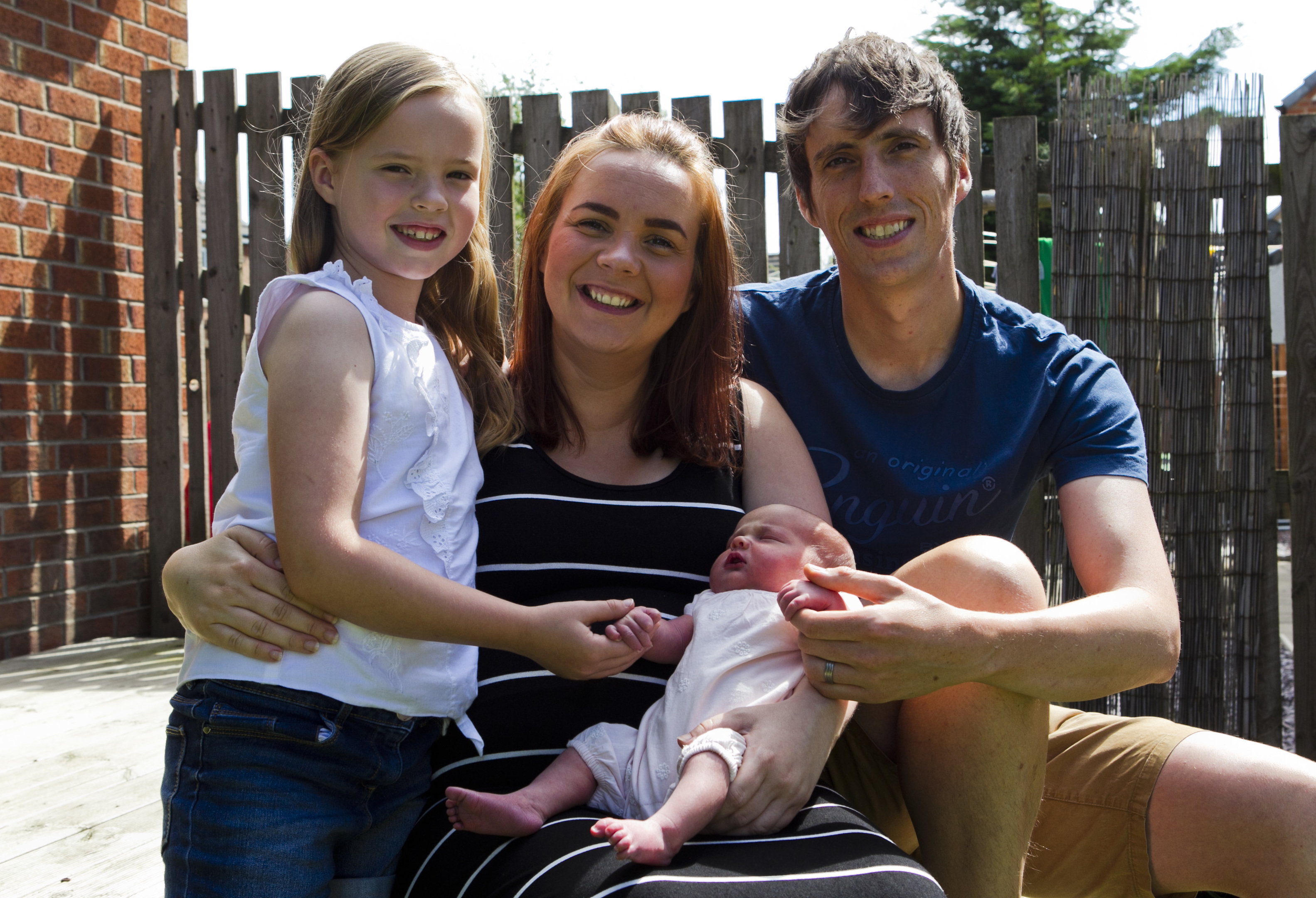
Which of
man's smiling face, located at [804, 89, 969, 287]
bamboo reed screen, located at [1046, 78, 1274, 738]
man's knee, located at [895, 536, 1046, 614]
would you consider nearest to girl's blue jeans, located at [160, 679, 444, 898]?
man's knee, located at [895, 536, 1046, 614]

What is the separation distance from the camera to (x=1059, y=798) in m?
2.02

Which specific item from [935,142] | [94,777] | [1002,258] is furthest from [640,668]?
[1002,258]

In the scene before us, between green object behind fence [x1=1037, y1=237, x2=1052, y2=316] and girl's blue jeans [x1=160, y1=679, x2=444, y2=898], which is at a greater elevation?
green object behind fence [x1=1037, y1=237, x2=1052, y2=316]

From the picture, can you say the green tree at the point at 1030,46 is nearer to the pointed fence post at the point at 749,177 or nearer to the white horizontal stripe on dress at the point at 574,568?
the pointed fence post at the point at 749,177

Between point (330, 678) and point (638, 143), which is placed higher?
point (638, 143)

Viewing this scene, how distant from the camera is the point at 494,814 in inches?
58.7

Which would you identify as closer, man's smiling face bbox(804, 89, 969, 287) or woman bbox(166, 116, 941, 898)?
woman bbox(166, 116, 941, 898)

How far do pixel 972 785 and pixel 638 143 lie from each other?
137cm

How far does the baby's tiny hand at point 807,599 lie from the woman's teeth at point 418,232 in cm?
89

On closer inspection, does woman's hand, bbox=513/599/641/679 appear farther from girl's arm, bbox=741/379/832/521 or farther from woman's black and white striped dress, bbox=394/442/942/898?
girl's arm, bbox=741/379/832/521

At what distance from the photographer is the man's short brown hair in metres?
2.20

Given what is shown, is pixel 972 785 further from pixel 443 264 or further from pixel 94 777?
pixel 94 777

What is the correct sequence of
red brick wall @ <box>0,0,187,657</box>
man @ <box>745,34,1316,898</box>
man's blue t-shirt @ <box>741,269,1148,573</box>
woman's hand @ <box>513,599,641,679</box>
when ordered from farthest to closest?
red brick wall @ <box>0,0,187,657</box>, man's blue t-shirt @ <box>741,269,1148,573</box>, man @ <box>745,34,1316,898</box>, woman's hand @ <box>513,599,641,679</box>

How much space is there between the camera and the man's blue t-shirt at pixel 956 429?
2164mm
